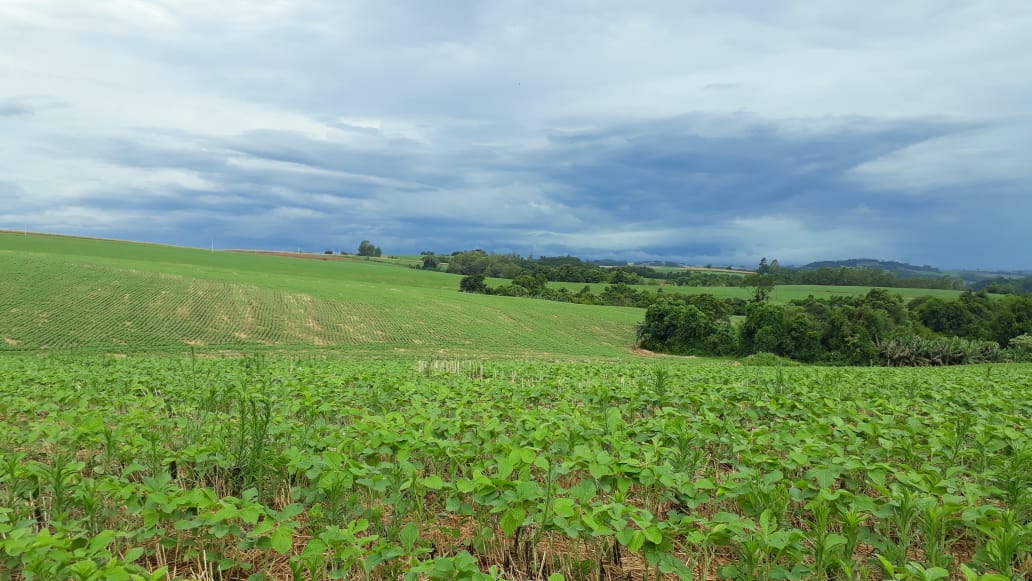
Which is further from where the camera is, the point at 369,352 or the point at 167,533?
the point at 369,352

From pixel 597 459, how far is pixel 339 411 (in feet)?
13.6

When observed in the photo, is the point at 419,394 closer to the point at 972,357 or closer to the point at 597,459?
the point at 597,459

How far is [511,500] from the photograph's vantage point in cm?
368

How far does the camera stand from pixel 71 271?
207ft

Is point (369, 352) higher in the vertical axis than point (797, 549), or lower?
lower

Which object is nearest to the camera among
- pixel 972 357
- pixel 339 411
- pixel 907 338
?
pixel 339 411

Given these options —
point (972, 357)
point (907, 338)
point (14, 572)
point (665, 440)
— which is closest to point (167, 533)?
point (14, 572)

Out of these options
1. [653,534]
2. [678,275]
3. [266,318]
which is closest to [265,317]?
[266,318]

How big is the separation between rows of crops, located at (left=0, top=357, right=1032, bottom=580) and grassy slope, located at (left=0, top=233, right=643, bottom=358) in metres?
44.5

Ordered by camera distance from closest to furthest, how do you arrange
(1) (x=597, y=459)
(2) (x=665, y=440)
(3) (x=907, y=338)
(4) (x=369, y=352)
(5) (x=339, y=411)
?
1. (1) (x=597, y=459)
2. (2) (x=665, y=440)
3. (5) (x=339, y=411)
4. (4) (x=369, y=352)
5. (3) (x=907, y=338)

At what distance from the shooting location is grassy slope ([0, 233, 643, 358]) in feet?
156

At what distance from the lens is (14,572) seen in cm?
387

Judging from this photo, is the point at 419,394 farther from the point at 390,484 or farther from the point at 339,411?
the point at 390,484

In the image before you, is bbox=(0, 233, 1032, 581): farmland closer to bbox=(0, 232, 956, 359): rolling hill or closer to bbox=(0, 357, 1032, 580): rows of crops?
bbox=(0, 357, 1032, 580): rows of crops
